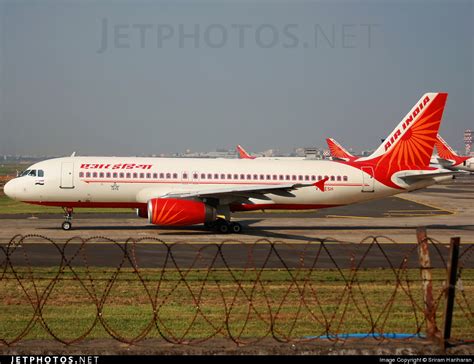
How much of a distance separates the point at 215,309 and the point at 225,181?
20.2 meters

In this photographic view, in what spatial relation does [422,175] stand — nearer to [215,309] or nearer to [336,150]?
[215,309]

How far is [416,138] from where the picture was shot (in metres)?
36.8

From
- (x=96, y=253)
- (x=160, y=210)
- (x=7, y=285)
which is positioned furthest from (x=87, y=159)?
(x=7, y=285)

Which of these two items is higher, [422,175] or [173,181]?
[422,175]

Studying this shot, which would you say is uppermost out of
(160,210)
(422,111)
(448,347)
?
(422,111)

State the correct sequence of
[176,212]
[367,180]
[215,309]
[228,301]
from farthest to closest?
[367,180] → [176,212] → [228,301] → [215,309]

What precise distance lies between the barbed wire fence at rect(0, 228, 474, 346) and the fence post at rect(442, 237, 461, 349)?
0.05m

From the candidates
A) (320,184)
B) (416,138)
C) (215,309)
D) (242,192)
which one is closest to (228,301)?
(215,309)

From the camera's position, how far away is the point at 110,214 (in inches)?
1747

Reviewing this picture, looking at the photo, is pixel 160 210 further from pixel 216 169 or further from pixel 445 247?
pixel 445 247

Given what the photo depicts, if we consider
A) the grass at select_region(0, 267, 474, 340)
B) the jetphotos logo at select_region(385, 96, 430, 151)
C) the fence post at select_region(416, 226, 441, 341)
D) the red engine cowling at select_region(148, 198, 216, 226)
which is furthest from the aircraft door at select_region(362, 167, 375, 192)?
the fence post at select_region(416, 226, 441, 341)

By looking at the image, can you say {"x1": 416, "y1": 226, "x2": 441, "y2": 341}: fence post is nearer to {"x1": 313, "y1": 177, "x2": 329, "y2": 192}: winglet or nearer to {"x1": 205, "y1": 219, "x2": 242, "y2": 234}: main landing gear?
{"x1": 313, "y1": 177, "x2": 329, "y2": 192}: winglet

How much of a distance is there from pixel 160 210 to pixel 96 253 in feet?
19.9

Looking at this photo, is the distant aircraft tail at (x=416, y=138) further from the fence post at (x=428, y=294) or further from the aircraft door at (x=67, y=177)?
the fence post at (x=428, y=294)
